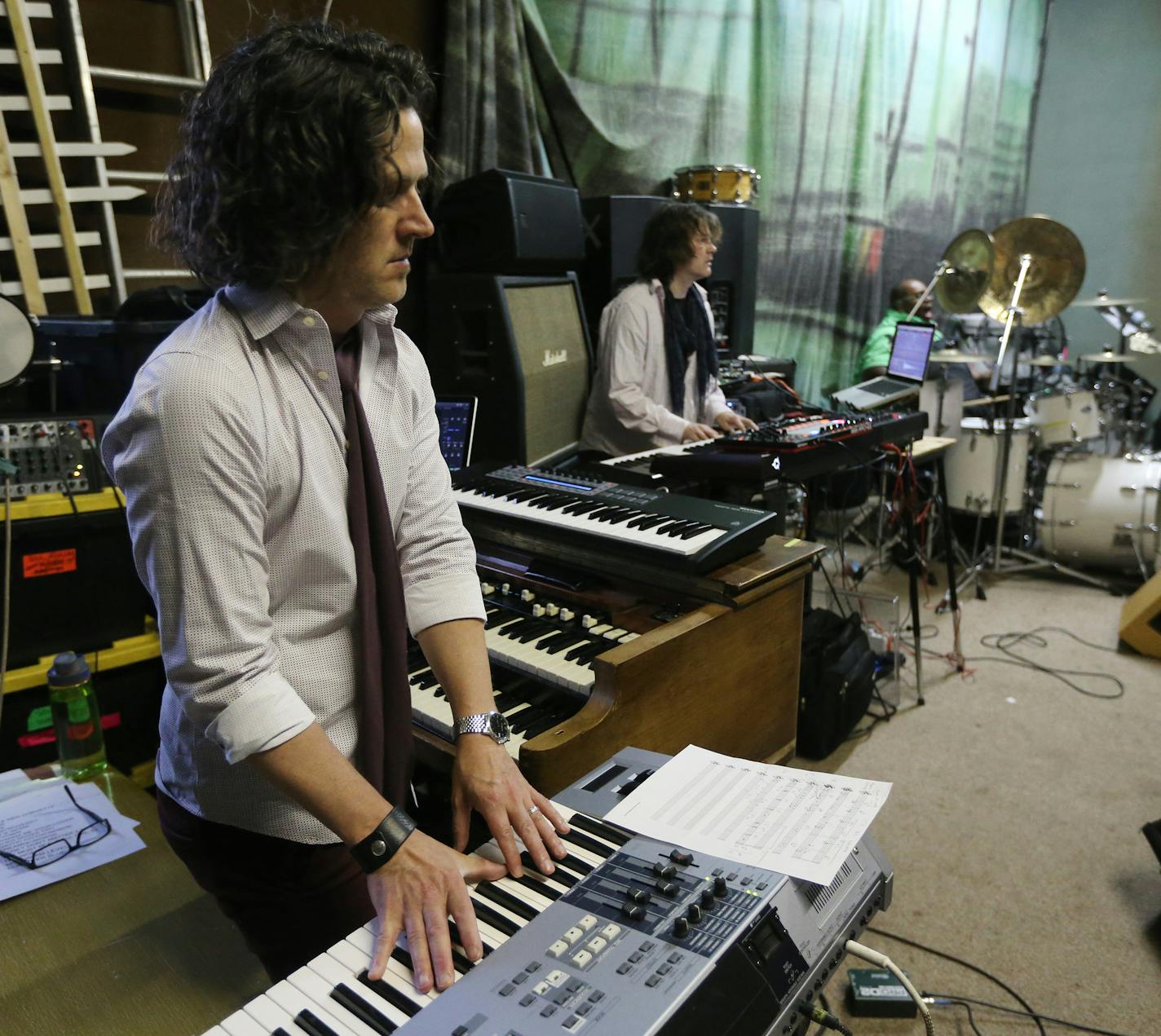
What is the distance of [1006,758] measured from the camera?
278cm

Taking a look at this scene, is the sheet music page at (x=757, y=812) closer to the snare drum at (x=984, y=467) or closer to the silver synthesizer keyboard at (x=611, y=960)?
the silver synthesizer keyboard at (x=611, y=960)

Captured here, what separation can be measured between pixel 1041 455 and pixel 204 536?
4.68m

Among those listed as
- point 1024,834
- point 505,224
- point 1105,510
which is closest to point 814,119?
point 1105,510

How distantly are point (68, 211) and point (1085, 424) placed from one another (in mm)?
4542

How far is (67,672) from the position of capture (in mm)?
1909

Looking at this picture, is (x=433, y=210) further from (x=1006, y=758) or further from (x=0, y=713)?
(x=1006, y=758)

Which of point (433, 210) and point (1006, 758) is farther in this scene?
point (433, 210)

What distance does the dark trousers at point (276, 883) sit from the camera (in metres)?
1.04

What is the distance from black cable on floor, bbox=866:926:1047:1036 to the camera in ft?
5.78

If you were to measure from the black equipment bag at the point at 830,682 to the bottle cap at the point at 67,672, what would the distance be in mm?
1839

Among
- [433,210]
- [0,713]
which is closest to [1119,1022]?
[0,713]

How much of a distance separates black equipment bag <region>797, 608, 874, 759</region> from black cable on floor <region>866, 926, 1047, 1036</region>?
2.35ft

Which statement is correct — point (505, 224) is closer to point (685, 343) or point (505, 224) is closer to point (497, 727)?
point (685, 343)

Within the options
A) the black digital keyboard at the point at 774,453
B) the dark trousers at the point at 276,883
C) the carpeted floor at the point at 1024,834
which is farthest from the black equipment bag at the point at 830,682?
the dark trousers at the point at 276,883
